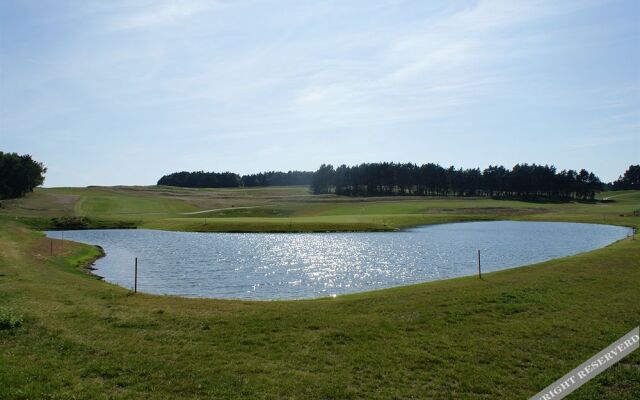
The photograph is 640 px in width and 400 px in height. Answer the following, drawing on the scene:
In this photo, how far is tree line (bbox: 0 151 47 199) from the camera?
121750 mm

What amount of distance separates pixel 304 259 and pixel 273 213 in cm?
7485

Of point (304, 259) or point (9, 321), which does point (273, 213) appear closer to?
point (304, 259)

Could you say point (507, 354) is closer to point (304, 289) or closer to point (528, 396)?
point (528, 396)

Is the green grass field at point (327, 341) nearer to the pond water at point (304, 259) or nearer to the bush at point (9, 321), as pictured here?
the bush at point (9, 321)

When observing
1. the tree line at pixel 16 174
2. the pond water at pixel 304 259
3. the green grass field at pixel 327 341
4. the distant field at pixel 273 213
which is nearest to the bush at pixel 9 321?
the green grass field at pixel 327 341

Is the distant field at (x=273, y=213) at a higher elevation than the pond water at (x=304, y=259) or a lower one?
higher

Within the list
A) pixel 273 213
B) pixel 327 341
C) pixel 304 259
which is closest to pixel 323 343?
pixel 327 341

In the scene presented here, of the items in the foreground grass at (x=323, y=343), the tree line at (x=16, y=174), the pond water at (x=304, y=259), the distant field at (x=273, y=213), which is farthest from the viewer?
the tree line at (x=16, y=174)

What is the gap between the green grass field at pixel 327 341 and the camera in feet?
40.1

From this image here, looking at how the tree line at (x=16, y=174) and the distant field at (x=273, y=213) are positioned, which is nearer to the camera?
the distant field at (x=273, y=213)

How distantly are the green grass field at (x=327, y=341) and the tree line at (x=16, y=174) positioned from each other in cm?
11080

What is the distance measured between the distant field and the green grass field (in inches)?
2416

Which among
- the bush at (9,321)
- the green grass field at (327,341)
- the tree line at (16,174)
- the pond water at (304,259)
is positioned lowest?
the pond water at (304,259)

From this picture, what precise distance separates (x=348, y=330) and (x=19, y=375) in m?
10.4
